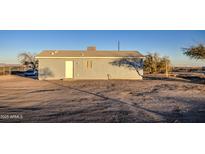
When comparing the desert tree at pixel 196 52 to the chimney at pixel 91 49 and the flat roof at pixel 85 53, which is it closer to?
the flat roof at pixel 85 53

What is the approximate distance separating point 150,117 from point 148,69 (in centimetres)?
2000

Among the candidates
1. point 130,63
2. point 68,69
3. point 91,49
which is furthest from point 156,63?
point 68,69

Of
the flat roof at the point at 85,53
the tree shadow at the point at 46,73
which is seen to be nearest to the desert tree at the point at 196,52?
the flat roof at the point at 85,53

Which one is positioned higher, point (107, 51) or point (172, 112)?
point (107, 51)

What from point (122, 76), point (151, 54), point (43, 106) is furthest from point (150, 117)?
point (151, 54)

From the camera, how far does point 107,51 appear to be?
808 inches

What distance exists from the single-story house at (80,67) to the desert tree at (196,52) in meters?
4.63

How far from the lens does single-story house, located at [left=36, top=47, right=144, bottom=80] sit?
18375 mm

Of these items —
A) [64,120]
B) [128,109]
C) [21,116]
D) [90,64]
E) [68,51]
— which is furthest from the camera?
[68,51]

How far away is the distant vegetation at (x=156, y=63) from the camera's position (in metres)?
24.2

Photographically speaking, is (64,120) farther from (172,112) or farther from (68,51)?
(68,51)

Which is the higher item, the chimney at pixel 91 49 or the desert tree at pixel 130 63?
the chimney at pixel 91 49

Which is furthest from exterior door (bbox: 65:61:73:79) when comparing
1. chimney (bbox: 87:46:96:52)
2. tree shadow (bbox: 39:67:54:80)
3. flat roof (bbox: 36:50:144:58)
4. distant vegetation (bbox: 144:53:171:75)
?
distant vegetation (bbox: 144:53:171:75)
